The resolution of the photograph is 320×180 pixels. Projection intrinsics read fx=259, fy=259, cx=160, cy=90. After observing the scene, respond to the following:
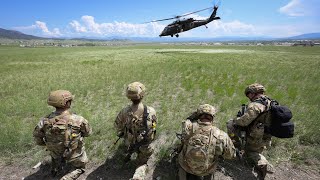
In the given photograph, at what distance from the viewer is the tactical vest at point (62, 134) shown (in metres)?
4.69

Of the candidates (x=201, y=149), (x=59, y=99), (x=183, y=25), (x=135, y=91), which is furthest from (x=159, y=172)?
(x=183, y=25)

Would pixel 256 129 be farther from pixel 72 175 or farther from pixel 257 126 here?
pixel 72 175

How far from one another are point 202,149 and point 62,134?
8.29 feet

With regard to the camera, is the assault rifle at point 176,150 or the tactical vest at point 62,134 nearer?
the tactical vest at point 62,134

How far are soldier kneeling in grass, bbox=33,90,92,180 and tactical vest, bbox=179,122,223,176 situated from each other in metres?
2.06

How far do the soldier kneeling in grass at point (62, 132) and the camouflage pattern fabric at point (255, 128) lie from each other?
3.18 m

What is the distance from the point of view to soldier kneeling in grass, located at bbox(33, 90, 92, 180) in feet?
15.4

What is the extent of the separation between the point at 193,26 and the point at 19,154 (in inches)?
1353

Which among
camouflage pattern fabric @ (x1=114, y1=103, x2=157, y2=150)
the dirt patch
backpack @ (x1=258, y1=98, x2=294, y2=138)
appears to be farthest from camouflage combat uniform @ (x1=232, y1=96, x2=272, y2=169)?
camouflage pattern fabric @ (x1=114, y1=103, x2=157, y2=150)

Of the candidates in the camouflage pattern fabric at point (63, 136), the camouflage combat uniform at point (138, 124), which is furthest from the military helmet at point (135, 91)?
the camouflage pattern fabric at point (63, 136)

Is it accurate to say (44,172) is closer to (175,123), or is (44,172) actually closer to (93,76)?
Answer: (175,123)

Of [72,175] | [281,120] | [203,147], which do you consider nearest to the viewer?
[203,147]

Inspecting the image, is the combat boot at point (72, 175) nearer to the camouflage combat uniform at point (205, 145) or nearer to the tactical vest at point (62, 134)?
the tactical vest at point (62, 134)

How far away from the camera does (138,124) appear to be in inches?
202
